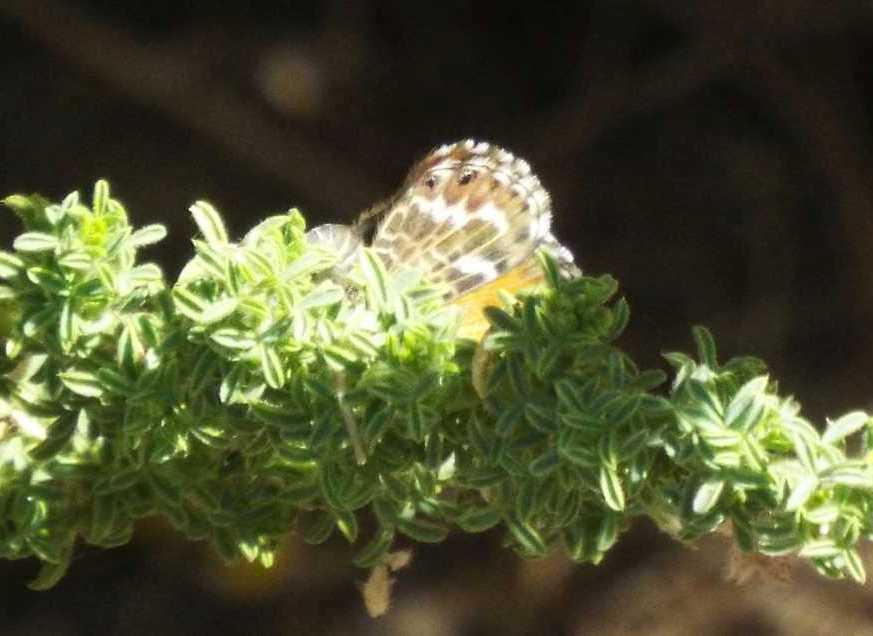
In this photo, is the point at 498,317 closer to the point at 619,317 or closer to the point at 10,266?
the point at 619,317

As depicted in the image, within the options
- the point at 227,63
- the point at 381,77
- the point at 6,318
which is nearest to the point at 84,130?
the point at 227,63

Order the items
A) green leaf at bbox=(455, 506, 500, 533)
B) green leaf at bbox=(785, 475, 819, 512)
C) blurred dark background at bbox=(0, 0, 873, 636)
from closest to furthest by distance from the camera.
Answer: green leaf at bbox=(785, 475, 819, 512) < green leaf at bbox=(455, 506, 500, 533) < blurred dark background at bbox=(0, 0, 873, 636)

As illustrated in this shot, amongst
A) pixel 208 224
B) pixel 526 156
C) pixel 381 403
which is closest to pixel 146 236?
pixel 208 224

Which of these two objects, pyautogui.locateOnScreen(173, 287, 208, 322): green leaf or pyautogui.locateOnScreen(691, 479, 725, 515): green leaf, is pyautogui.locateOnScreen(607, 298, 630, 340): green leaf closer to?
pyautogui.locateOnScreen(691, 479, 725, 515): green leaf

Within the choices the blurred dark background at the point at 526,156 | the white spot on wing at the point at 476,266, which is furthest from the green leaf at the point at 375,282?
the blurred dark background at the point at 526,156

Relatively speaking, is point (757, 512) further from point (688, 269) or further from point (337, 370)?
point (688, 269)

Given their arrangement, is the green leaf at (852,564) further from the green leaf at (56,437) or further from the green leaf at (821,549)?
the green leaf at (56,437)

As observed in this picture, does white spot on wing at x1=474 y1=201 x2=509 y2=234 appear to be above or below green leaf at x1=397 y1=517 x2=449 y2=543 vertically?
above

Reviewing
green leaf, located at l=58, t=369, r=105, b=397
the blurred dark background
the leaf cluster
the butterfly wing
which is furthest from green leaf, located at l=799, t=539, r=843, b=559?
the blurred dark background
